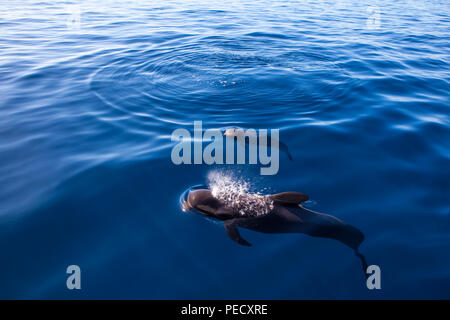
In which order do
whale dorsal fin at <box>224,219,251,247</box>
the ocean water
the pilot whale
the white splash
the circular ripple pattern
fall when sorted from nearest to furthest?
the ocean water < whale dorsal fin at <box>224,219,251,247</box> < the pilot whale < the white splash < the circular ripple pattern

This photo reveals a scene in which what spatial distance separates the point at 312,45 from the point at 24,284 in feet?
50.1

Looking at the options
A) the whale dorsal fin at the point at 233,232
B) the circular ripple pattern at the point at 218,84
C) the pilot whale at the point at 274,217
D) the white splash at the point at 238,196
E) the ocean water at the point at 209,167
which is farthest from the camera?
the circular ripple pattern at the point at 218,84

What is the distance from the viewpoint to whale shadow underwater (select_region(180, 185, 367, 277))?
16.6 feet

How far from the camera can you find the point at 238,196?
5.70m

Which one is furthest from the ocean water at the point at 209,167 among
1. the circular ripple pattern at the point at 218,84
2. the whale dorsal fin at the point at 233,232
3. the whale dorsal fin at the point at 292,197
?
the whale dorsal fin at the point at 292,197

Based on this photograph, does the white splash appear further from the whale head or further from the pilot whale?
the whale head

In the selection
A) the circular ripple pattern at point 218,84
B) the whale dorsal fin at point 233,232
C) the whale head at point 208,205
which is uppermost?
the circular ripple pattern at point 218,84

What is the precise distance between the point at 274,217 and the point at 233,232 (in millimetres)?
779

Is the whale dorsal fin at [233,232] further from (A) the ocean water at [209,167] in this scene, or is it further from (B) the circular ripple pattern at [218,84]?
(B) the circular ripple pattern at [218,84]

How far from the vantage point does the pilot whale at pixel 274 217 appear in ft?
16.7

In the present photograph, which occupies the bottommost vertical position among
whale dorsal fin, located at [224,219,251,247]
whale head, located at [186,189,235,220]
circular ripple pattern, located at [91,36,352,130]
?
whale dorsal fin, located at [224,219,251,247]

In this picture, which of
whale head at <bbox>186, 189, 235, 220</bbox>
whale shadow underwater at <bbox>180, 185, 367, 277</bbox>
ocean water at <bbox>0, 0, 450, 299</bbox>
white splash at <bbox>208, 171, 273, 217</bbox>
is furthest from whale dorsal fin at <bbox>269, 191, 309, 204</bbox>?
whale head at <bbox>186, 189, 235, 220</bbox>

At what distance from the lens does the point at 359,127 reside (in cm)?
800

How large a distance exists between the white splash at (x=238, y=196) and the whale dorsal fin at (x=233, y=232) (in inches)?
10.2
